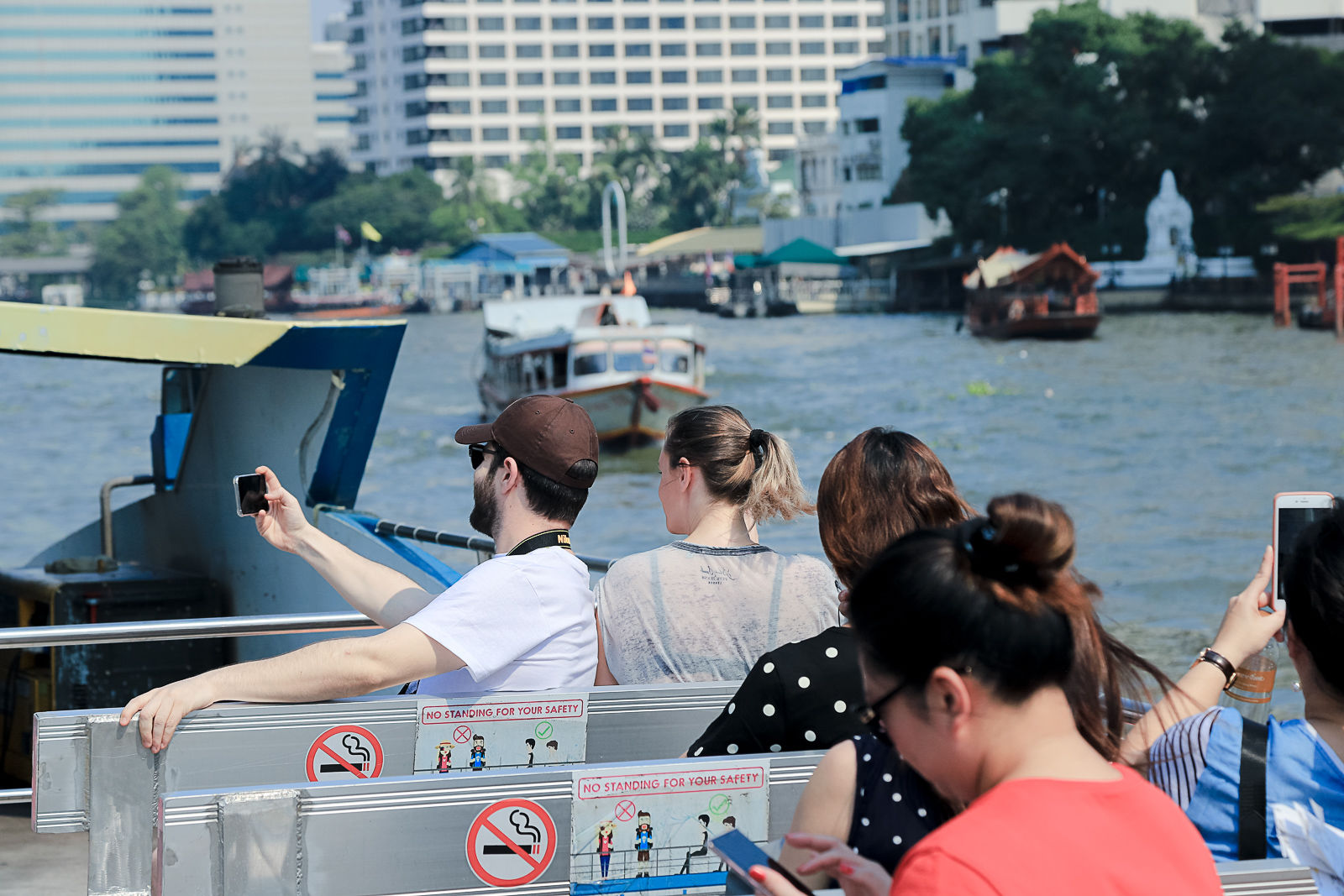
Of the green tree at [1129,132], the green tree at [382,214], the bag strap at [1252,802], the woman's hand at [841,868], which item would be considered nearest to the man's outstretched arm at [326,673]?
the woman's hand at [841,868]

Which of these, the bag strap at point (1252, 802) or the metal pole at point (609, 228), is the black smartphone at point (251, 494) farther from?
the metal pole at point (609, 228)

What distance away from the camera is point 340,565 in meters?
3.25

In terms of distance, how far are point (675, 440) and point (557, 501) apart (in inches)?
13.4

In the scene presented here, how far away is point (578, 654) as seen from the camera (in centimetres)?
305

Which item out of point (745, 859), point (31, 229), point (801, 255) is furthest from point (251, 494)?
point (31, 229)

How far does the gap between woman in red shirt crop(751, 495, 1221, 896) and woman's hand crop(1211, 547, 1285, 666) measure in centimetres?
88

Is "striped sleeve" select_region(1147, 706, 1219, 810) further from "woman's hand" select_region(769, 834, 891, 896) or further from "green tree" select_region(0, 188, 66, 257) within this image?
"green tree" select_region(0, 188, 66, 257)

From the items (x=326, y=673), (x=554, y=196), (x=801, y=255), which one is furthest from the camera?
(x=554, y=196)

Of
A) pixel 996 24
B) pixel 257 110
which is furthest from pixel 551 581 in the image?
pixel 257 110

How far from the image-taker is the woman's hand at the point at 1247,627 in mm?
2414

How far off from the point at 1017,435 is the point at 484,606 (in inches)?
1238

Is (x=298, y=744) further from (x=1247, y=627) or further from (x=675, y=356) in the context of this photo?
(x=675, y=356)

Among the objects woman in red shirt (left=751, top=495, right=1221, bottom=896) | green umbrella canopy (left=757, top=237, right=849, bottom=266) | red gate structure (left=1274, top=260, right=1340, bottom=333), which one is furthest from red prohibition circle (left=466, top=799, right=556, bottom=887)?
green umbrella canopy (left=757, top=237, right=849, bottom=266)

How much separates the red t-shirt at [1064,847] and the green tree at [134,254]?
14142 cm
